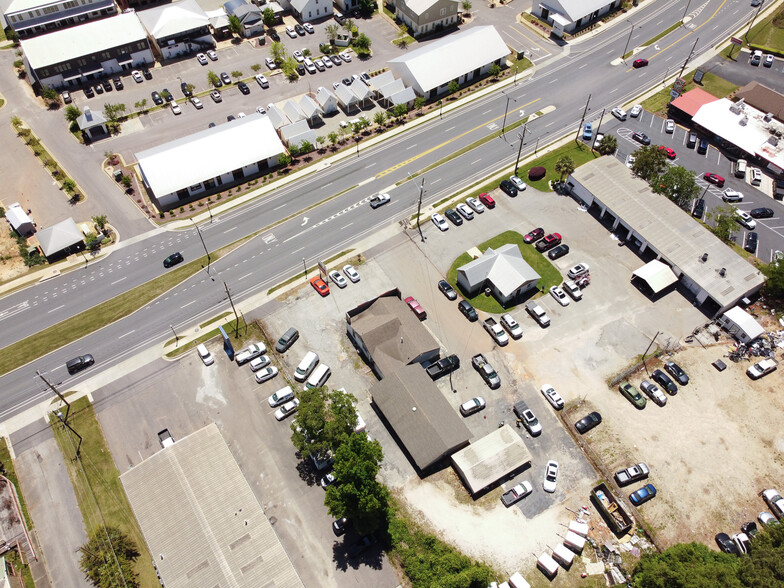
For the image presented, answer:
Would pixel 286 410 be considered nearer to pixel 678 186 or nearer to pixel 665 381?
pixel 665 381

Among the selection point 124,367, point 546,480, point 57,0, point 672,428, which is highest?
point 57,0

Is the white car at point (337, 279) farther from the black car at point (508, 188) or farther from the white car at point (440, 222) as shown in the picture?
the black car at point (508, 188)

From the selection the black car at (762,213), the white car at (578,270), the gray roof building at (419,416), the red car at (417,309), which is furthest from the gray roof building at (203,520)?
the black car at (762,213)

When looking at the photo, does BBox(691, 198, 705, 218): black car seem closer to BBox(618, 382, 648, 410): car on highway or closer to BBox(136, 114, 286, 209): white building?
BBox(618, 382, 648, 410): car on highway

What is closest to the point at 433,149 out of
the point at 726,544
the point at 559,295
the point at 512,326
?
the point at 559,295

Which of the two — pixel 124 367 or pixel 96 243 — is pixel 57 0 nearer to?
pixel 96 243

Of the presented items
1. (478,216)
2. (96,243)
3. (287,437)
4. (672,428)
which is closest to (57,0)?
(96,243)
